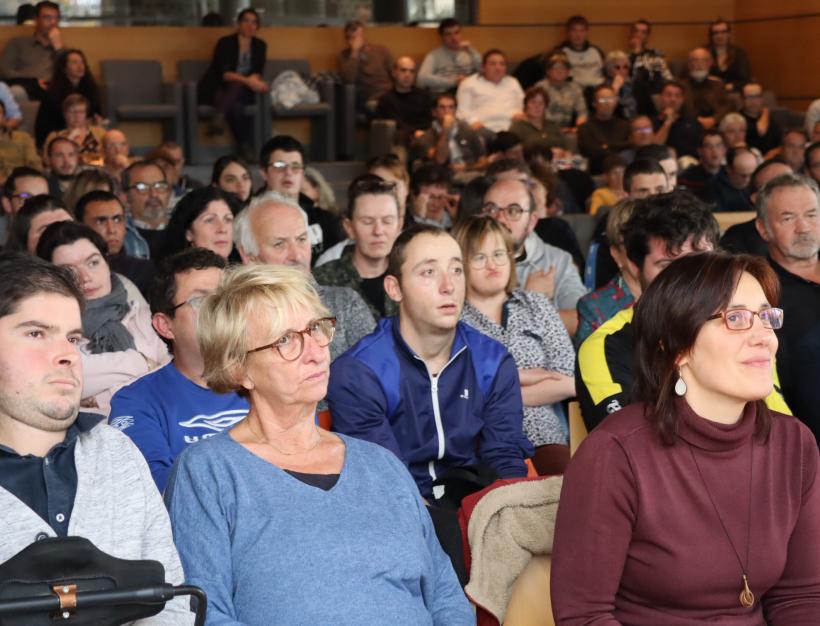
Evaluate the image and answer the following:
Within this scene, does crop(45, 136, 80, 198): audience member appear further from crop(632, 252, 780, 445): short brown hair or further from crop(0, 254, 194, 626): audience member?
crop(632, 252, 780, 445): short brown hair

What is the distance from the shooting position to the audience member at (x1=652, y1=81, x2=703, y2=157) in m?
9.41

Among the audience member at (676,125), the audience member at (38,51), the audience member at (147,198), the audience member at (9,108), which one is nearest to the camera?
the audience member at (147,198)

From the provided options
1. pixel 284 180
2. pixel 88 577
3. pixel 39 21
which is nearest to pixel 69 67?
pixel 39 21

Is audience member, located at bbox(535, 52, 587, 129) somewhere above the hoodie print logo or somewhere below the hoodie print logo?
above

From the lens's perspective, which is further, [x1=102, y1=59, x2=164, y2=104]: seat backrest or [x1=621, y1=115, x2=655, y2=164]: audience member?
[x1=102, y1=59, x2=164, y2=104]: seat backrest

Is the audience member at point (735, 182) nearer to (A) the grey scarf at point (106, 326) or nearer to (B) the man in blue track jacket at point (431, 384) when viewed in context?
(B) the man in blue track jacket at point (431, 384)

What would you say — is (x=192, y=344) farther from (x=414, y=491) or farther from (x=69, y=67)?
(x=69, y=67)

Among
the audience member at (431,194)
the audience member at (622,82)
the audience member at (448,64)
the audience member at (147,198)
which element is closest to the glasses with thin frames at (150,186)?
the audience member at (147,198)

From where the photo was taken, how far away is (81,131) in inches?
307

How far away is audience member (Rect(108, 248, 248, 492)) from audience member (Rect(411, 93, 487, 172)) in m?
5.45

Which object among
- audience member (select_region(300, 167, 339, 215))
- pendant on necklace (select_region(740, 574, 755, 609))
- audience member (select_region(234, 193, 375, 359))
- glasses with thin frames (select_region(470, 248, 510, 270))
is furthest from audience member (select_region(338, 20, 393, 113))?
pendant on necklace (select_region(740, 574, 755, 609))

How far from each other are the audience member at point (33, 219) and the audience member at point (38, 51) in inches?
176

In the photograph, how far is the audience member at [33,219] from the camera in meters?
4.49

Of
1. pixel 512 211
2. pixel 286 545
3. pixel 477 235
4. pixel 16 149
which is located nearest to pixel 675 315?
pixel 286 545
